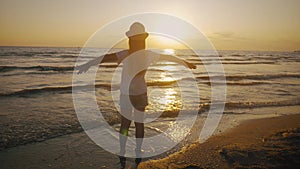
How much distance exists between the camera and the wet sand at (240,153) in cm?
373

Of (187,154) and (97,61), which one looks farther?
(187,154)

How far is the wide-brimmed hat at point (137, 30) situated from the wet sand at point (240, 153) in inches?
84.6

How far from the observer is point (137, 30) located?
3.72 meters

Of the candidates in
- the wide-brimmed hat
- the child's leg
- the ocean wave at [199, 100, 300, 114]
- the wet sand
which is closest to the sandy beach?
the wet sand

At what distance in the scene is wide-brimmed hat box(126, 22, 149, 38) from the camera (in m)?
3.70

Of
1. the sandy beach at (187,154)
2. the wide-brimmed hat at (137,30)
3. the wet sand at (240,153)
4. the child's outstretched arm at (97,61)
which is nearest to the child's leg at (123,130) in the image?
the sandy beach at (187,154)

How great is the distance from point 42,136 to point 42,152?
961 millimetres

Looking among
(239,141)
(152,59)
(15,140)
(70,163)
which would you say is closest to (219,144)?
(239,141)

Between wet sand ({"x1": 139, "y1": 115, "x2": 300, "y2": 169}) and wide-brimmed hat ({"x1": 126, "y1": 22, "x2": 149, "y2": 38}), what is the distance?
Answer: 2148mm

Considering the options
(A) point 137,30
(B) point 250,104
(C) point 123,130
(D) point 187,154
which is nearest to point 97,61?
(A) point 137,30

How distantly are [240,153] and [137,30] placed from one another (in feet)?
8.86

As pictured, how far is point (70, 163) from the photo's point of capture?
405cm

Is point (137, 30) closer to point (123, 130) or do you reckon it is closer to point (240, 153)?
point (123, 130)

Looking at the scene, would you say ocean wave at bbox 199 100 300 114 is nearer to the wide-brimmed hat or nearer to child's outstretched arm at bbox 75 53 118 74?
the wide-brimmed hat
